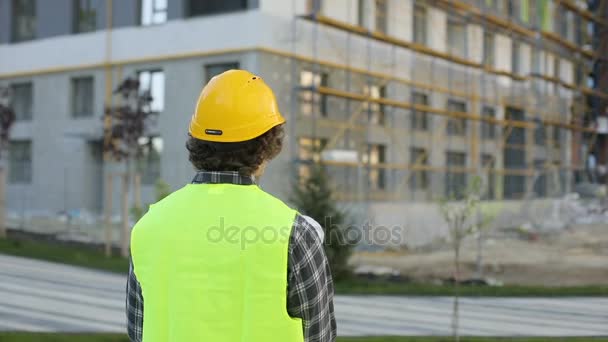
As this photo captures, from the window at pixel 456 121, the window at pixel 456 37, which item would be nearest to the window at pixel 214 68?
the window at pixel 456 121

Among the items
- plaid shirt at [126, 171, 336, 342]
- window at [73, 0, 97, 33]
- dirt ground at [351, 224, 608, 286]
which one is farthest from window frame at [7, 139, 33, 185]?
plaid shirt at [126, 171, 336, 342]

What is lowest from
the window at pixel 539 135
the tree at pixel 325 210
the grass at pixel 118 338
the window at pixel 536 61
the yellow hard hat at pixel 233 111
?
the grass at pixel 118 338

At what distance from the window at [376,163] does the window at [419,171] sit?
128 cm

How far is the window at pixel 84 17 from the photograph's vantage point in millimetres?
19375

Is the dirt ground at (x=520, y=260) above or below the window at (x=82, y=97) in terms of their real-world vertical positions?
below

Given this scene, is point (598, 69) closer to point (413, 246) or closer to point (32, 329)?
point (413, 246)

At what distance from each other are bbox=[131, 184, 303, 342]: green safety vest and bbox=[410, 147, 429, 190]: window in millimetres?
19458

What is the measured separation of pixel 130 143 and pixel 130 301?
41.6 feet

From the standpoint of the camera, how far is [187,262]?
1500 millimetres

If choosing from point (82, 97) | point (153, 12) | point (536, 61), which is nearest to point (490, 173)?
point (536, 61)

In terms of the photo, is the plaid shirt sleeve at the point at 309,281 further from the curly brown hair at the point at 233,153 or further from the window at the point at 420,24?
the window at the point at 420,24

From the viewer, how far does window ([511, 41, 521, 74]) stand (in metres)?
25.8

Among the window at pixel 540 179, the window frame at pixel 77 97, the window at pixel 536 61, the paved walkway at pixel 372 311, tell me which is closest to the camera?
the paved walkway at pixel 372 311

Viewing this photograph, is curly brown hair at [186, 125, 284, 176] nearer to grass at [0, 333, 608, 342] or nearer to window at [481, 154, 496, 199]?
grass at [0, 333, 608, 342]
